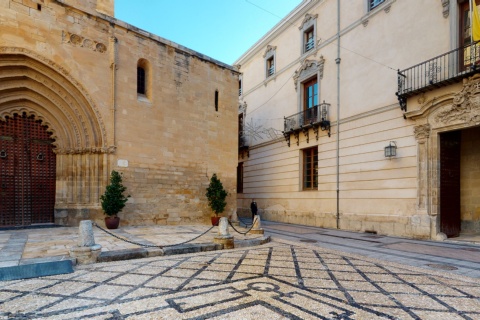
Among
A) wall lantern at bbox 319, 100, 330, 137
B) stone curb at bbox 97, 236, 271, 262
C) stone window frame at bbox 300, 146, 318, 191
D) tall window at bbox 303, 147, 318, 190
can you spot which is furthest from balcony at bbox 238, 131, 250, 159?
stone curb at bbox 97, 236, 271, 262

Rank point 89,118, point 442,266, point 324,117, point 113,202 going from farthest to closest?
point 324,117, point 89,118, point 113,202, point 442,266

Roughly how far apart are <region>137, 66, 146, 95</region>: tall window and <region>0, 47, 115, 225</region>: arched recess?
204 cm

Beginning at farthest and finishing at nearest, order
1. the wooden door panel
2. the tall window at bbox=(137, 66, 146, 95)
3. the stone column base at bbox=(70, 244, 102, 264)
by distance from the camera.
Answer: the tall window at bbox=(137, 66, 146, 95) → the wooden door panel → the stone column base at bbox=(70, 244, 102, 264)

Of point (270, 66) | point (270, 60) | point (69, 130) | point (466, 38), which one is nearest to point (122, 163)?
point (69, 130)

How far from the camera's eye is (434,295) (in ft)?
12.5

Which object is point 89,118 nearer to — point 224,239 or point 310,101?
point 224,239

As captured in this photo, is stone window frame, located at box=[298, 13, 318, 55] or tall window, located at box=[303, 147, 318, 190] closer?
tall window, located at box=[303, 147, 318, 190]

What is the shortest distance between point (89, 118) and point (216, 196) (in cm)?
523

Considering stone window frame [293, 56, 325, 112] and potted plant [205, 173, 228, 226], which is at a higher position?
stone window frame [293, 56, 325, 112]

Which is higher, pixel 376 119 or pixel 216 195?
pixel 376 119

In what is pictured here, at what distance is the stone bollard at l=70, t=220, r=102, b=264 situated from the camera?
17.2 feet

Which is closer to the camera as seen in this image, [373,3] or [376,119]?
[376,119]

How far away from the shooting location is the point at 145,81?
11.2 m

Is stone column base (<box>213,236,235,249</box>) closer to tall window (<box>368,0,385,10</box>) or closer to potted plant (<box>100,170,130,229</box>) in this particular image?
potted plant (<box>100,170,130,229</box>)
